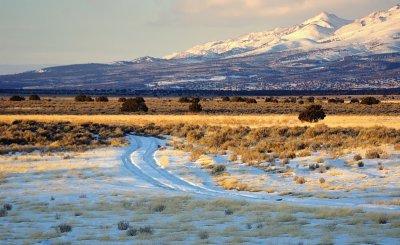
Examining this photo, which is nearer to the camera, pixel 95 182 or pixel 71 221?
pixel 71 221

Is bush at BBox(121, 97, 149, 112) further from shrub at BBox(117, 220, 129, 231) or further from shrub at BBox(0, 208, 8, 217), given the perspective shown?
shrub at BBox(117, 220, 129, 231)

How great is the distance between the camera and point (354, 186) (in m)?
16.3

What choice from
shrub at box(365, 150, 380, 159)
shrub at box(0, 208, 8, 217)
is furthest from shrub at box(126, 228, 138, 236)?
shrub at box(365, 150, 380, 159)

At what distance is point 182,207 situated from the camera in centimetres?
1418

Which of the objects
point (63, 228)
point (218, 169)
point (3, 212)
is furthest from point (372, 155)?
point (3, 212)

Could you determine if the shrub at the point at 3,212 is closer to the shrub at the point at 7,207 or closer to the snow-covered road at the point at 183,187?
the shrub at the point at 7,207

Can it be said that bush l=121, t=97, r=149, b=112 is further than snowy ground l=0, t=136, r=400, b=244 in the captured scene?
Yes

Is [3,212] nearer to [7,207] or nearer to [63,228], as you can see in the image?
[7,207]

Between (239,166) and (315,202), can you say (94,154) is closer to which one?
(239,166)

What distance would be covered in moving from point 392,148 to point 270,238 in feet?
42.2

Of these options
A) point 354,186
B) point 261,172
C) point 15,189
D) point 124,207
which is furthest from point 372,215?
point 15,189

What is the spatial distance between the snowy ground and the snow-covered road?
1.2 inches

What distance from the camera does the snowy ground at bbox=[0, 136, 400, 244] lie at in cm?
1116

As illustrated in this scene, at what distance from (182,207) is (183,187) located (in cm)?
360
